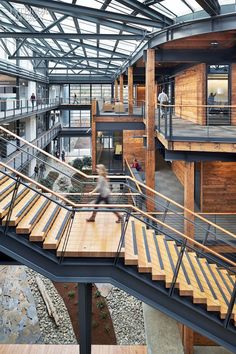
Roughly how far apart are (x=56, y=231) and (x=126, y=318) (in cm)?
605

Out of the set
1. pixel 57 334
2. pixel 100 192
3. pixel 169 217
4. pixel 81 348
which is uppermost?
pixel 100 192

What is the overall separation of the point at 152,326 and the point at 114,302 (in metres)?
Result: 1.63

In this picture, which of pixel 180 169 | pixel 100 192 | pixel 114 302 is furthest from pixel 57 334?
pixel 180 169

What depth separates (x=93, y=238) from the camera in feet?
16.9

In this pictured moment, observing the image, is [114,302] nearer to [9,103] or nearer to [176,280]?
[176,280]

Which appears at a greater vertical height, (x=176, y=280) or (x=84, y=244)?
(x=84, y=244)

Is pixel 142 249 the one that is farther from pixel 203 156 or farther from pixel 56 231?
pixel 203 156

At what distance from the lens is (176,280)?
16.0 ft

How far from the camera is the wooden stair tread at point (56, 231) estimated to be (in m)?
4.72

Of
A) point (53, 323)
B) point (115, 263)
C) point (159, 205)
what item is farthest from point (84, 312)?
point (53, 323)

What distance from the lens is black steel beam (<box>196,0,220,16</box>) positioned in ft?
23.2

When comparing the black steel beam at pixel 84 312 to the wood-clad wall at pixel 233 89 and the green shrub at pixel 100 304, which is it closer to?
the green shrub at pixel 100 304

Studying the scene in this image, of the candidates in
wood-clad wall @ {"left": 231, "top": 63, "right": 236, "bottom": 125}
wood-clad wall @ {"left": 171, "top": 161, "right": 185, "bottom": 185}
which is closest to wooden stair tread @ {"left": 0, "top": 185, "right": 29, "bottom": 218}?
wood-clad wall @ {"left": 231, "top": 63, "right": 236, "bottom": 125}

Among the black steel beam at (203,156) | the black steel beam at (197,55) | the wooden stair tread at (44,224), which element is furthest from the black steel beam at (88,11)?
the wooden stair tread at (44,224)
